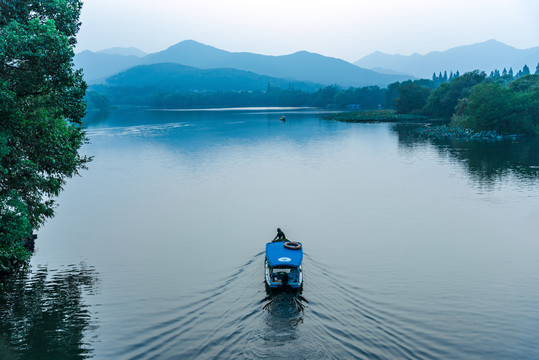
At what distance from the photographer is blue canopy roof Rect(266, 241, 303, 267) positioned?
30.0m

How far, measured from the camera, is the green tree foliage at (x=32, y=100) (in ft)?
81.4

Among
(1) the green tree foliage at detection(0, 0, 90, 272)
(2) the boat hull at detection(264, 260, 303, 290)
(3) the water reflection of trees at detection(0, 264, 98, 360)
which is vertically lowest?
(3) the water reflection of trees at detection(0, 264, 98, 360)

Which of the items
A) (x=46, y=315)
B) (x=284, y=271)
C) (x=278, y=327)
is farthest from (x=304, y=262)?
(x=46, y=315)

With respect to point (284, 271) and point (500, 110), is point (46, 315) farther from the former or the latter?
point (500, 110)

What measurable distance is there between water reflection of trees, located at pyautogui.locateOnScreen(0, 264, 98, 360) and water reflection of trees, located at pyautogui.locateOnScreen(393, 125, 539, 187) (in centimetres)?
6143

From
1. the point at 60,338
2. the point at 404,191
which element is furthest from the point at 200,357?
the point at 404,191

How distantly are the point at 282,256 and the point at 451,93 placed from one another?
17973 cm

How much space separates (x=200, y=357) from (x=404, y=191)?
49.3 m

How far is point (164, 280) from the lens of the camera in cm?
3444

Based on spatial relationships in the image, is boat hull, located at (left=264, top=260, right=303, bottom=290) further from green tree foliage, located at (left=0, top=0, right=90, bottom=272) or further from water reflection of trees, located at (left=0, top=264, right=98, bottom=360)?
green tree foliage, located at (left=0, top=0, right=90, bottom=272)

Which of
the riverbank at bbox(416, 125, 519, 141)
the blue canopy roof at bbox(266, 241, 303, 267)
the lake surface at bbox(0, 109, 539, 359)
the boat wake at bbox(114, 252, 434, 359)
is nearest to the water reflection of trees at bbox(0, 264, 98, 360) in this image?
the lake surface at bbox(0, 109, 539, 359)

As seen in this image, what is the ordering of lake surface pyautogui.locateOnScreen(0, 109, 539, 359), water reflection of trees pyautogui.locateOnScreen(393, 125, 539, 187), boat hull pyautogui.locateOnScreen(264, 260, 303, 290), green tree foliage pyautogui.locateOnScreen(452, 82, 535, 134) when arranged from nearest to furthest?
lake surface pyautogui.locateOnScreen(0, 109, 539, 359) < boat hull pyautogui.locateOnScreen(264, 260, 303, 290) < water reflection of trees pyautogui.locateOnScreen(393, 125, 539, 187) < green tree foliage pyautogui.locateOnScreen(452, 82, 535, 134)

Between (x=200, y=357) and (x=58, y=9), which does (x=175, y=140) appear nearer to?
(x=58, y=9)

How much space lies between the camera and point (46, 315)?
1105 inches
